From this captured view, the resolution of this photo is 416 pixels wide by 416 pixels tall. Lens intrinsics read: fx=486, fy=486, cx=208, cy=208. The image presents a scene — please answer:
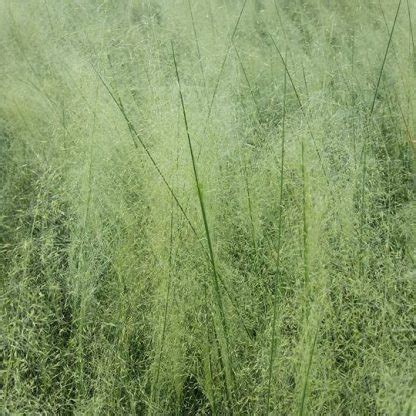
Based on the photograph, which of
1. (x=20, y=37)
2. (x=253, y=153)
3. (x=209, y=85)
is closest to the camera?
(x=253, y=153)

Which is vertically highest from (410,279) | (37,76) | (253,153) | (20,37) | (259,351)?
(20,37)

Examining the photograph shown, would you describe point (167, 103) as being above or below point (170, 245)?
above

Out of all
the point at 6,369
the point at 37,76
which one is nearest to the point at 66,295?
the point at 6,369

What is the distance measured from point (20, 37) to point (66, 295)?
215cm

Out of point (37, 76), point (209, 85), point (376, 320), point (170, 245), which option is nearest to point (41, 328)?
point (170, 245)

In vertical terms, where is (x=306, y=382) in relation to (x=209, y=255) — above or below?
below

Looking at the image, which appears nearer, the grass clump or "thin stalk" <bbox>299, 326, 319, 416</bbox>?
"thin stalk" <bbox>299, 326, 319, 416</bbox>

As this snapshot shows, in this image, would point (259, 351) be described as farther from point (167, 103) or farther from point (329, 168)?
point (167, 103)

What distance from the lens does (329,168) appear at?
1.61m

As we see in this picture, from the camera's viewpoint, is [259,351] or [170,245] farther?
[170,245]

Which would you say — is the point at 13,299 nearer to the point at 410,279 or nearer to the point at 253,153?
the point at 253,153

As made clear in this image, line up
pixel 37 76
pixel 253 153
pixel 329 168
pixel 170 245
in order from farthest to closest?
pixel 37 76, pixel 253 153, pixel 329 168, pixel 170 245

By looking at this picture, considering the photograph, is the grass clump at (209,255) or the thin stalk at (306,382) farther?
the grass clump at (209,255)

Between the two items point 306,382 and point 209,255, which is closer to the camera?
point 306,382
